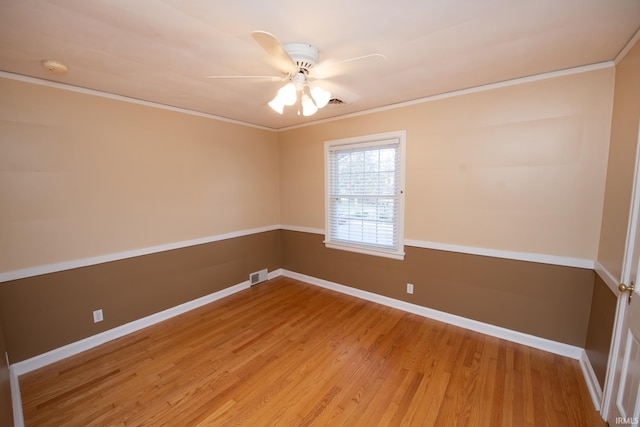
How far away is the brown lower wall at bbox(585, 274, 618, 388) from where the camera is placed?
1.75 metres

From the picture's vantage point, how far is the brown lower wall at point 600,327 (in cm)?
175

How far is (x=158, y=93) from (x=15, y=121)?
108 centimetres

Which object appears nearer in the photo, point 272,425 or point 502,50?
point 272,425

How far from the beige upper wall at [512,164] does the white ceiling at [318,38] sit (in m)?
0.25

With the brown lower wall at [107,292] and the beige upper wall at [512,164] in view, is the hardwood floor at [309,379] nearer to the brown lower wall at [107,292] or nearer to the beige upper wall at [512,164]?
the brown lower wall at [107,292]

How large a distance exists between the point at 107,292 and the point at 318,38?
118 inches

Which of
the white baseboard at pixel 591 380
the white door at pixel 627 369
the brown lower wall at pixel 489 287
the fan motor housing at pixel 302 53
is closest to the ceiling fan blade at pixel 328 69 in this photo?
the fan motor housing at pixel 302 53

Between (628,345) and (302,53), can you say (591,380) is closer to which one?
(628,345)

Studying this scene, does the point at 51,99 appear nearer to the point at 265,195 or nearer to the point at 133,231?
the point at 133,231

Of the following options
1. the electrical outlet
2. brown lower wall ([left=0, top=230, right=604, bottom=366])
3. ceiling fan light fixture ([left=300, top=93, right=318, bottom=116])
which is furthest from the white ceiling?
the electrical outlet

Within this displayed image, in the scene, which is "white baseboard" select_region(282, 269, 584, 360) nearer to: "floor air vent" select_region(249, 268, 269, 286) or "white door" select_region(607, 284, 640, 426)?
"white door" select_region(607, 284, 640, 426)

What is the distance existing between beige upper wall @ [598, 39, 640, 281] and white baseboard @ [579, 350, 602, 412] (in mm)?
814

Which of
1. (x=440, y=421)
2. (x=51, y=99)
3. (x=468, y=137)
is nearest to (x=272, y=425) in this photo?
(x=440, y=421)

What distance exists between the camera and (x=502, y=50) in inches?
71.1
